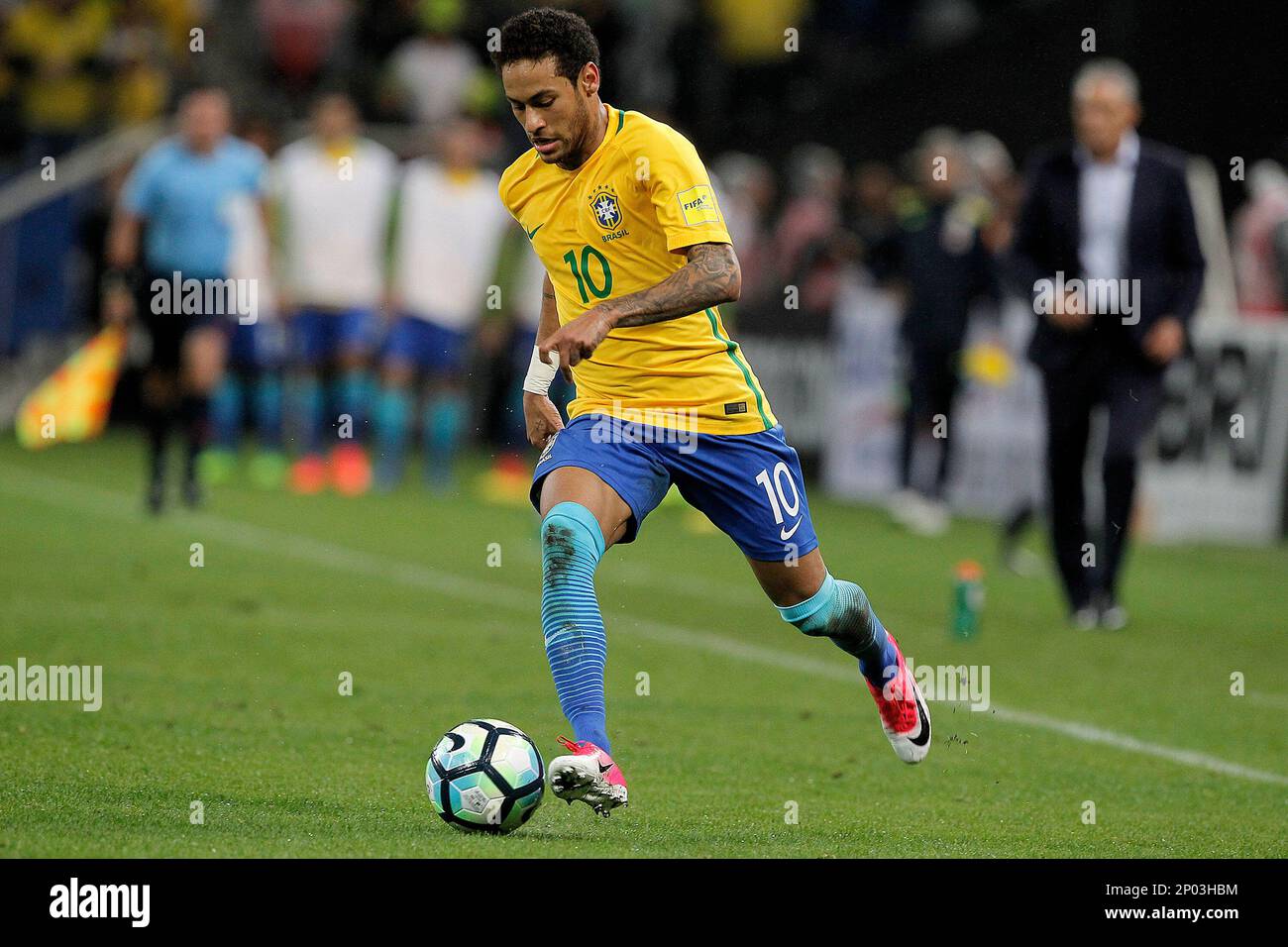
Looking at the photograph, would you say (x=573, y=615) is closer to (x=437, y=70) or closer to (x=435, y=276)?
(x=435, y=276)

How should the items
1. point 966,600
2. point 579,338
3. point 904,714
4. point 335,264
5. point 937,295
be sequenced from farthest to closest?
point 335,264
point 937,295
point 966,600
point 904,714
point 579,338

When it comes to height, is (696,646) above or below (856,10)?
below

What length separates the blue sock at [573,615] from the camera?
5.92 metres

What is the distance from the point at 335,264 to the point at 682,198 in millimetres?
11169


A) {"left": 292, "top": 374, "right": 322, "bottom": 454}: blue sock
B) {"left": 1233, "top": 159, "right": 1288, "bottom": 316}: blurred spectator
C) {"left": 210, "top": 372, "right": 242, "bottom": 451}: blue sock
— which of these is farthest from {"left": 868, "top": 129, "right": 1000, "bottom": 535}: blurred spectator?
{"left": 210, "top": 372, "right": 242, "bottom": 451}: blue sock

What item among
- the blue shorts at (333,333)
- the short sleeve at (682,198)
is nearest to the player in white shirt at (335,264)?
the blue shorts at (333,333)

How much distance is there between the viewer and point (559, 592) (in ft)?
19.6

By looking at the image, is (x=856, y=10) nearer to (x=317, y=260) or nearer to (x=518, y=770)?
(x=317, y=260)

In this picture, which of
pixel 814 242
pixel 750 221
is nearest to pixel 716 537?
pixel 814 242

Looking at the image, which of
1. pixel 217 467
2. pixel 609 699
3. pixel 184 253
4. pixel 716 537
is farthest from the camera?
pixel 217 467

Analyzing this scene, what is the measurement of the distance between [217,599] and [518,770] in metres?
5.06

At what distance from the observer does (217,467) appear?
1731cm

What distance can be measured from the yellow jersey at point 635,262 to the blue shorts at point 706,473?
5 centimetres
